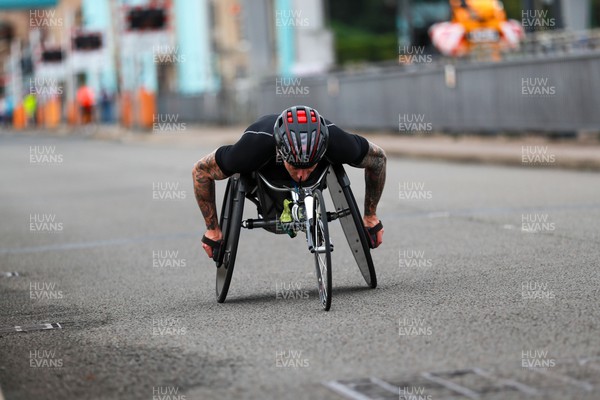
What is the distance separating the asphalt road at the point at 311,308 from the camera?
20.7ft

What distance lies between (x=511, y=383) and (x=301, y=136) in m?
2.69

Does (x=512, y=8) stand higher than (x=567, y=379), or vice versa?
(x=567, y=379)

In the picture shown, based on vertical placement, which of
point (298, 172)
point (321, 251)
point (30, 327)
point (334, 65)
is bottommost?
point (334, 65)

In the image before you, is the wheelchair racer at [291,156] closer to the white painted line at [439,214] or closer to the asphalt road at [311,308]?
the asphalt road at [311,308]

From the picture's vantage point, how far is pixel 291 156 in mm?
8234

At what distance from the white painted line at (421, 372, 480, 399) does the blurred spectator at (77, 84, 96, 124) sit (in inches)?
1920

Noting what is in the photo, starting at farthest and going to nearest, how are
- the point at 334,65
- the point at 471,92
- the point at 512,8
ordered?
the point at 512,8 < the point at 334,65 < the point at 471,92

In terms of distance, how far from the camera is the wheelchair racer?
26.9 ft

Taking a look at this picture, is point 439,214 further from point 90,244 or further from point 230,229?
point 230,229

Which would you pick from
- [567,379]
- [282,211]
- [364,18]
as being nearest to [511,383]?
[567,379]

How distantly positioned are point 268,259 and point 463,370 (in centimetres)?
537

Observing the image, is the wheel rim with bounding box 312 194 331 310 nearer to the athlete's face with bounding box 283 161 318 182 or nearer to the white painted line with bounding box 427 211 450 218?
the athlete's face with bounding box 283 161 318 182

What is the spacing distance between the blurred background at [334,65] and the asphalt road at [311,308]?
7.13 m

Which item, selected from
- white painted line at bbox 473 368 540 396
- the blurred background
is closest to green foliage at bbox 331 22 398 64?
the blurred background
